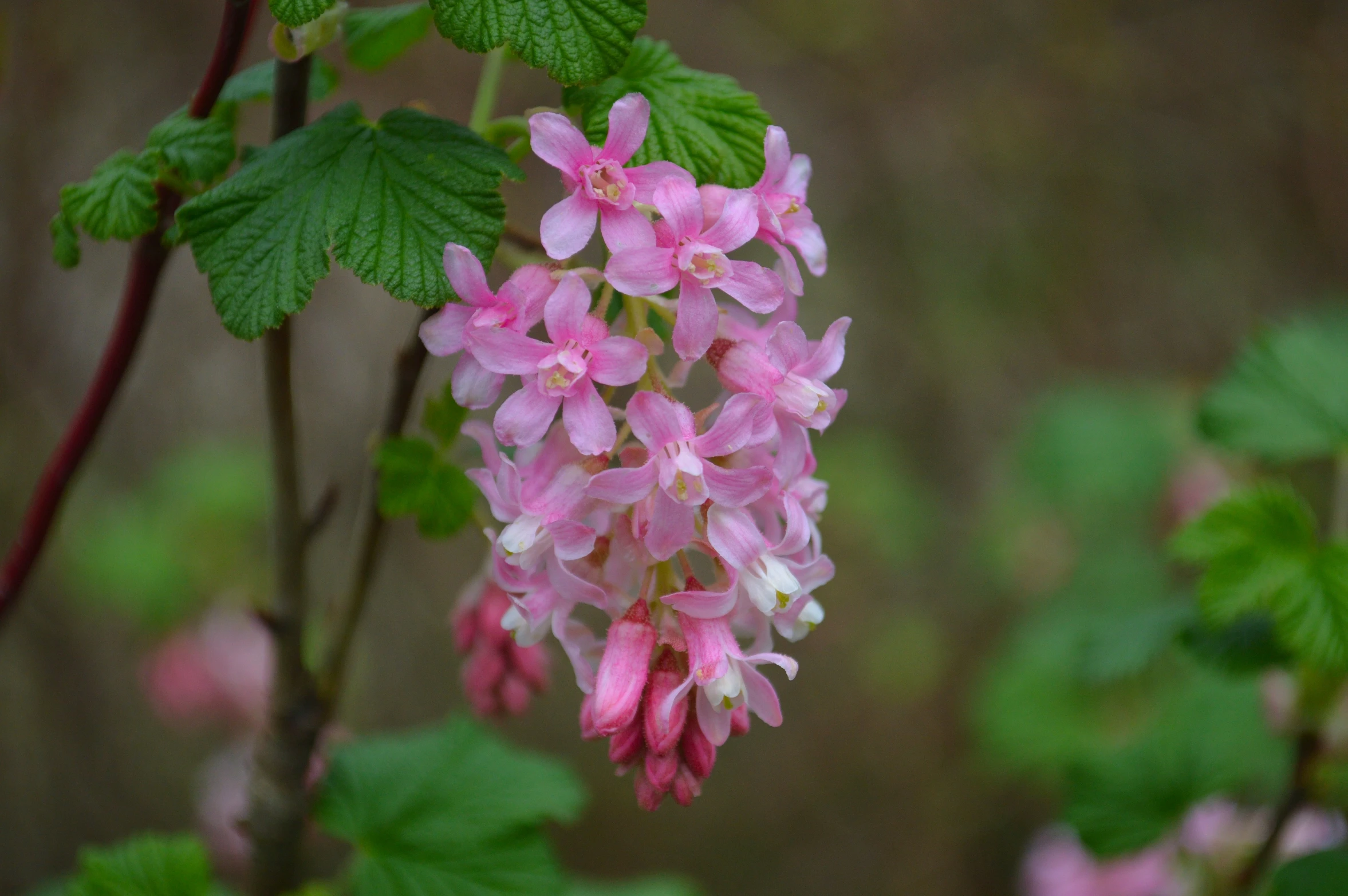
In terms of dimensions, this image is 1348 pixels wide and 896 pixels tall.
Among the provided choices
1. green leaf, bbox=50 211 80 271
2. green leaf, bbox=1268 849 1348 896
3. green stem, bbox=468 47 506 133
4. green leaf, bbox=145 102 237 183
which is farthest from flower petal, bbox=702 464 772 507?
green leaf, bbox=1268 849 1348 896

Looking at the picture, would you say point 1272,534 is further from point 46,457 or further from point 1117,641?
point 46,457

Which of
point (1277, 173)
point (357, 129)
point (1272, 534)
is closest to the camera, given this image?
point (357, 129)

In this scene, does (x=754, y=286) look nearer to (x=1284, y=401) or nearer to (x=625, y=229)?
(x=625, y=229)

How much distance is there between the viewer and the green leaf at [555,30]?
0.79 meters

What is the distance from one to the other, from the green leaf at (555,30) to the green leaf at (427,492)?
42cm

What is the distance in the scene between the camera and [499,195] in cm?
86

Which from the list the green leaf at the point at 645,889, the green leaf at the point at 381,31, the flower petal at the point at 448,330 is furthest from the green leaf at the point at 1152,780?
the green leaf at the point at 381,31

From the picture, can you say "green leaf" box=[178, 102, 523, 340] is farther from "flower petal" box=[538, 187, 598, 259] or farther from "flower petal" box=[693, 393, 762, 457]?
"flower petal" box=[693, 393, 762, 457]

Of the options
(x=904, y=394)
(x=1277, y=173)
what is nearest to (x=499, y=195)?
(x=904, y=394)

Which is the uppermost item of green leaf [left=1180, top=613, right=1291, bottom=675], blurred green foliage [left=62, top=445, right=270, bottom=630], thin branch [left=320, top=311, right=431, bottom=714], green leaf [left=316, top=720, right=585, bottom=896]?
thin branch [left=320, top=311, right=431, bottom=714]

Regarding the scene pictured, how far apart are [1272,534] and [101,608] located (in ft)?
12.1

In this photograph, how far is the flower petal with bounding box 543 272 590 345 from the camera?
83cm

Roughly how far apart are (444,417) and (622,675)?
0.35 metres

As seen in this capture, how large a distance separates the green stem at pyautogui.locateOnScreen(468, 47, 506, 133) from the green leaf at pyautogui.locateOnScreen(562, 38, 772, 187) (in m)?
0.14
